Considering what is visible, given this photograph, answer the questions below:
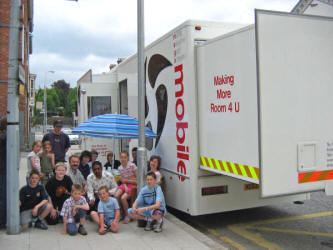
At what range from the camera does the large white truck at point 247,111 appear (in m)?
4.24

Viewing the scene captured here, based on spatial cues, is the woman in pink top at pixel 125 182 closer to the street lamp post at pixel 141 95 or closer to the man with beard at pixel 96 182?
the man with beard at pixel 96 182

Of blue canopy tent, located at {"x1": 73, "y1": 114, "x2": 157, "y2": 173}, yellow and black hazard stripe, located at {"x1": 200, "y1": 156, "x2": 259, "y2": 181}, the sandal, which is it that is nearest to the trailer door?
yellow and black hazard stripe, located at {"x1": 200, "y1": 156, "x2": 259, "y2": 181}

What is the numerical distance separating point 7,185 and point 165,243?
235 centimetres

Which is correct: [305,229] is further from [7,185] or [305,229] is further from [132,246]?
[7,185]

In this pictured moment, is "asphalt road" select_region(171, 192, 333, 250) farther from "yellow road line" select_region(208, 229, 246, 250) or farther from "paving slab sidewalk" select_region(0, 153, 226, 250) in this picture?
"paving slab sidewalk" select_region(0, 153, 226, 250)

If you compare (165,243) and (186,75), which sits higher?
(186,75)

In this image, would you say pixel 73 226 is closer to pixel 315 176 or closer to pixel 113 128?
pixel 113 128

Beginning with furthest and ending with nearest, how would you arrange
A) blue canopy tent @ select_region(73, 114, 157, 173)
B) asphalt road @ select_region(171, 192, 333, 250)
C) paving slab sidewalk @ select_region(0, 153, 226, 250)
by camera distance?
blue canopy tent @ select_region(73, 114, 157, 173), asphalt road @ select_region(171, 192, 333, 250), paving slab sidewalk @ select_region(0, 153, 226, 250)

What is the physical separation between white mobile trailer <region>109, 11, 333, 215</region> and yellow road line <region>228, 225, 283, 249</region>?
40 cm

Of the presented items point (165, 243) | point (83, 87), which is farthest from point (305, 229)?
point (83, 87)

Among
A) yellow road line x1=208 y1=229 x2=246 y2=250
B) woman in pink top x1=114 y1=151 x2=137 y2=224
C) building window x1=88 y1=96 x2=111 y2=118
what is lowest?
yellow road line x1=208 y1=229 x2=246 y2=250

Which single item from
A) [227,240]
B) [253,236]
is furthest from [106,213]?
[253,236]

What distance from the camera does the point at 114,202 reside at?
563cm

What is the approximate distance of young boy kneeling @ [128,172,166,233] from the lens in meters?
5.48
